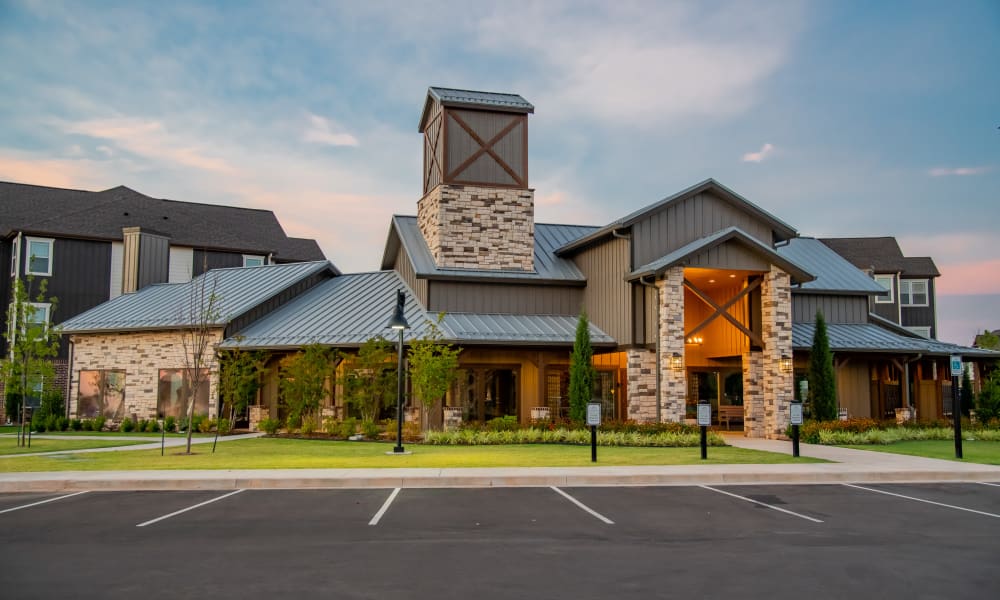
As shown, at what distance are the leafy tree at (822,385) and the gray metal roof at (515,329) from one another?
6342mm

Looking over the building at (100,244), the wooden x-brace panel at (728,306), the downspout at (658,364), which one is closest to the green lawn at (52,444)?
the building at (100,244)

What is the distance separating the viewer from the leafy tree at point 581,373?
2406 cm

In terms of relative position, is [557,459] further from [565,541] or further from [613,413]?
[613,413]

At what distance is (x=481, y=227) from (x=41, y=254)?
2181cm

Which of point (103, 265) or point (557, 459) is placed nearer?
point (557, 459)

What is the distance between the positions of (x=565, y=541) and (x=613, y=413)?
18.4 metres

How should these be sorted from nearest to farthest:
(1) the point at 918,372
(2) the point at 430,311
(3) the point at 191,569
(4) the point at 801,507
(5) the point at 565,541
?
(3) the point at 191,569 < (5) the point at 565,541 < (4) the point at 801,507 < (2) the point at 430,311 < (1) the point at 918,372

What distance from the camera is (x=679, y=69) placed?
83.0ft

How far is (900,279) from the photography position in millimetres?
49562

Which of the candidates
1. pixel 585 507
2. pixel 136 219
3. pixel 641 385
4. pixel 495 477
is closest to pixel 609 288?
pixel 641 385

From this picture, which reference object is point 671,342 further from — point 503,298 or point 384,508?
point 384,508

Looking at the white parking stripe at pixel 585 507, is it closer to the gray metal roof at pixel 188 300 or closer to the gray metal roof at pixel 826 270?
the gray metal roof at pixel 188 300

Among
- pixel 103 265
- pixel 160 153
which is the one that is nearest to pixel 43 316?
pixel 103 265

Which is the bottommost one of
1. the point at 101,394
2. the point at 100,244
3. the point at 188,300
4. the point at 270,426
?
the point at 270,426
